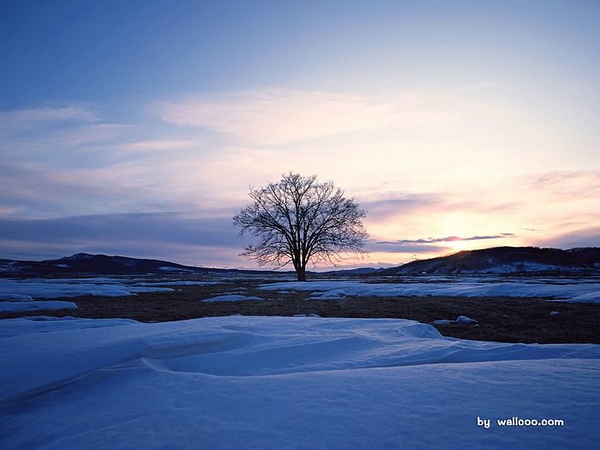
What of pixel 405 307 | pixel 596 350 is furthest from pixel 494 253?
pixel 596 350

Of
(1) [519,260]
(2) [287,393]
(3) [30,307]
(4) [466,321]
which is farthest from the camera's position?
(1) [519,260]

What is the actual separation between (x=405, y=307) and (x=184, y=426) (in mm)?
8380

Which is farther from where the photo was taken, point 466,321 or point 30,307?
point 30,307

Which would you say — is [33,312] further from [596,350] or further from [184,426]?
[596,350]

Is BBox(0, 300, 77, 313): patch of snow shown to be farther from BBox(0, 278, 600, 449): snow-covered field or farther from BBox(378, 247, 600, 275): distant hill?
BBox(378, 247, 600, 275): distant hill

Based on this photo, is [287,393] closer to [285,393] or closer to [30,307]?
[285,393]

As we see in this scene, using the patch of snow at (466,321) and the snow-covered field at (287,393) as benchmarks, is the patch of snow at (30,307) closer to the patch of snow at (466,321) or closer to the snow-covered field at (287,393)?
the snow-covered field at (287,393)

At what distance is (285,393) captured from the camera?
188cm

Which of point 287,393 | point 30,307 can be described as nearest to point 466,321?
point 287,393

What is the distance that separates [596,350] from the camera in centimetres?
284

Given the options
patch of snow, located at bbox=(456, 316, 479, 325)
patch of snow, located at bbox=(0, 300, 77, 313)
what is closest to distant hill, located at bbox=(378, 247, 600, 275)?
patch of snow, located at bbox=(456, 316, 479, 325)

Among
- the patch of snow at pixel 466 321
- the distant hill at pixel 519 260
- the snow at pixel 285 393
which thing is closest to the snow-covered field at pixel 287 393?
the snow at pixel 285 393

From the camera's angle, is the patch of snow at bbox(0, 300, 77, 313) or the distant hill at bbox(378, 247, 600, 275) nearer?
the patch of snow at bbox(0, 300, 77, 313)

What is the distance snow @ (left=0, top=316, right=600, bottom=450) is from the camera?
55.7 inches
